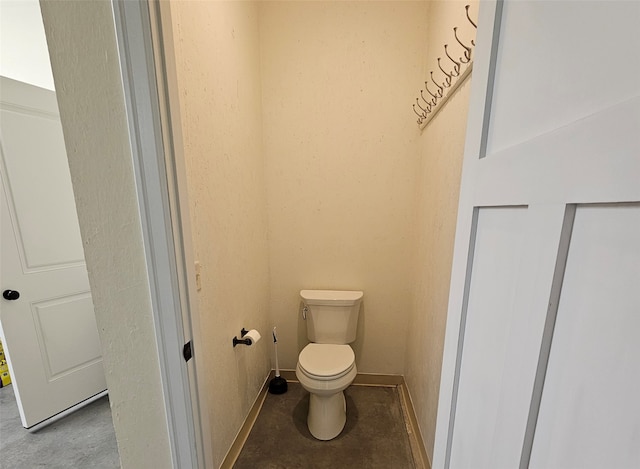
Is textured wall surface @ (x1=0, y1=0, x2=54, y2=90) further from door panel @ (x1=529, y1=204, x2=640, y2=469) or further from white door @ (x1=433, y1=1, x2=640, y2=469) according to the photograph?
door panel @ (x1=529, y1=204, x2=640, y2=469)

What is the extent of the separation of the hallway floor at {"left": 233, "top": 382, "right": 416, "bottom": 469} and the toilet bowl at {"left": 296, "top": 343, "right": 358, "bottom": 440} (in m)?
0.07

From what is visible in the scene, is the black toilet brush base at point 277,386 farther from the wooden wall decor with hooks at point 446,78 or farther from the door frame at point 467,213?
the wooden wall decor with hooks at point 446,78

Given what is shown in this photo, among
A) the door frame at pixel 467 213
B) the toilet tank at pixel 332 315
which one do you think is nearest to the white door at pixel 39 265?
the toilet tank at pixel 332 315

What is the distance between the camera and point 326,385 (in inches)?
56.1

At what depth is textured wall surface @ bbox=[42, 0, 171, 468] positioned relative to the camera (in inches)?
25.1

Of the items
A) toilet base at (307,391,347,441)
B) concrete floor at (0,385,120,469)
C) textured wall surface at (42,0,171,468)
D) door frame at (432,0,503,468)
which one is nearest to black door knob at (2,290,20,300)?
concrete floor at (0,385,120,469)

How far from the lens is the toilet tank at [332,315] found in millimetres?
1795

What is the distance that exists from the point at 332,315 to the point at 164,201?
1.40m

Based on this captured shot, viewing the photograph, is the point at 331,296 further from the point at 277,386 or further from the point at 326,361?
the point at 277,386

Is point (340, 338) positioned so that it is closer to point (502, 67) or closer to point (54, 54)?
point (502, 67)

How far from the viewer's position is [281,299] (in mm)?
1966

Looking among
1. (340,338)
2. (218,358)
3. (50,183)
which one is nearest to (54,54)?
(218,358)

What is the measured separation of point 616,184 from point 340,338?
5.78ft

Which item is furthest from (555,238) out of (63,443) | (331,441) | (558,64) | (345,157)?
(63,443)
